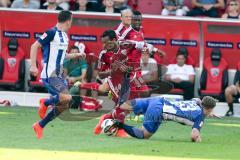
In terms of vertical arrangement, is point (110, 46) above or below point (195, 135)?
above

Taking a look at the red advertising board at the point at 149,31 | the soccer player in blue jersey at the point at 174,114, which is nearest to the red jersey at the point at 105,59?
the soccer player in blue jersey at the point at 174,114

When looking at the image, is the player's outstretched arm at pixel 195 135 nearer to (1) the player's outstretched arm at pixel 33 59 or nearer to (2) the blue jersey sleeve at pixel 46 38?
(1) the player's outstretched arm at pixel 33 59

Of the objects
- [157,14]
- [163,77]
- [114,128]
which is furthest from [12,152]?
[157,14]

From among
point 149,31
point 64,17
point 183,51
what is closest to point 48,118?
point 64,17

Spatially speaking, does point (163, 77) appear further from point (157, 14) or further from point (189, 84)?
point (157, 14)

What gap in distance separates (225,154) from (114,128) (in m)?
2.63

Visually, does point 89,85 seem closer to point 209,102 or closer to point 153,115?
point 153,115

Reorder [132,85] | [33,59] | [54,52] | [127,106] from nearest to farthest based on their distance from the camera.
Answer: [33,59]
[54,52]
[127,106]
[132,85]

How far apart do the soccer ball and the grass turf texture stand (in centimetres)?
11

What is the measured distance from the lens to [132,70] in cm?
2003

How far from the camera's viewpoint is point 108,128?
58.2 ft

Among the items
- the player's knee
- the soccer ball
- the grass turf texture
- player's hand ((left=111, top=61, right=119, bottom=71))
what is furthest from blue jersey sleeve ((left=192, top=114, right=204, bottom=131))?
player's hand ((left=111, top=61, right=119, bottom=71))

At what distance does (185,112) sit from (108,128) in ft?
4.89

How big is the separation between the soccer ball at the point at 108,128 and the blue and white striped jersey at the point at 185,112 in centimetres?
104
